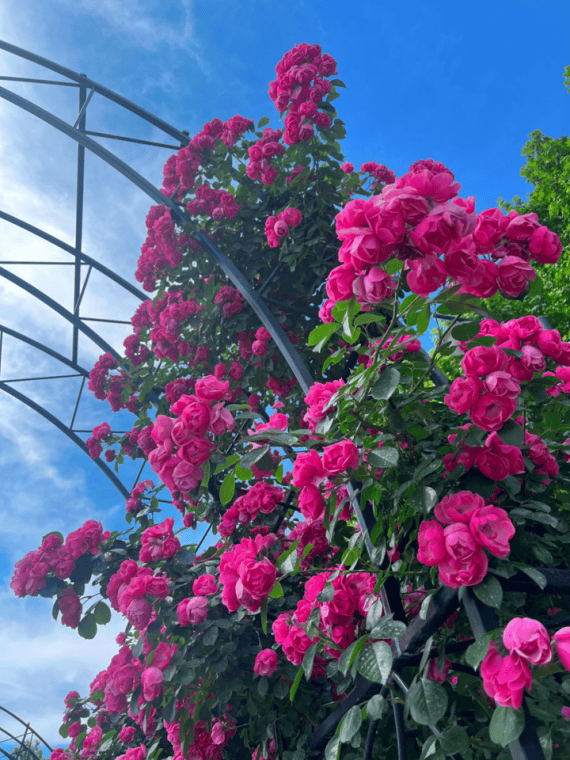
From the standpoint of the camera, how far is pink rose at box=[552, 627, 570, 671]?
827mm

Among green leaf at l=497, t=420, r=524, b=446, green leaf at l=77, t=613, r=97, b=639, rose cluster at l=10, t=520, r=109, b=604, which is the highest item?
Answer: rose cluster at l=10, t=520, r=109, b=604

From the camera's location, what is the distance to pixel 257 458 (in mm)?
1206

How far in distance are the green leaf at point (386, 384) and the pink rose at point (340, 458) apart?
14 centimetres

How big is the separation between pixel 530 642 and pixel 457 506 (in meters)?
0.30

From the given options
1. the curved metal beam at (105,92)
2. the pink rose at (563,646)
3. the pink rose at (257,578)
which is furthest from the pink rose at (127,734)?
the curved metal beam at (105,92)

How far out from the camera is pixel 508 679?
2.80 ft

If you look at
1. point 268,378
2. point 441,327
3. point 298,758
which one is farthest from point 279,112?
point 298,758

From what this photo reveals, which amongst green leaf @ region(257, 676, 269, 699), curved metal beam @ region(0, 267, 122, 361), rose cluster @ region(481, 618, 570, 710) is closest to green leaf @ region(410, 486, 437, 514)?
rose cluster @ region(481, 618, 570, 710)

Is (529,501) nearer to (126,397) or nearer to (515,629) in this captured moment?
(515,629)

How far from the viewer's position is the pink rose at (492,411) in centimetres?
104

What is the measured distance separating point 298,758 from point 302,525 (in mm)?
742

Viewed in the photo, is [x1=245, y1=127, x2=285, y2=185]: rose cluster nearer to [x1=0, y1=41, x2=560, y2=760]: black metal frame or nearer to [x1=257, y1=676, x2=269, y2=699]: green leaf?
[x1=0, y1=41, x2=560, y2=760]: black metal frame

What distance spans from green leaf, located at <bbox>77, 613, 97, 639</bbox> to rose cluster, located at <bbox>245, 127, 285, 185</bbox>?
2508 mm

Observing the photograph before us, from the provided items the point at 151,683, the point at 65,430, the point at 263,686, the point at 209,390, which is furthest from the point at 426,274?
the point at 65,430
